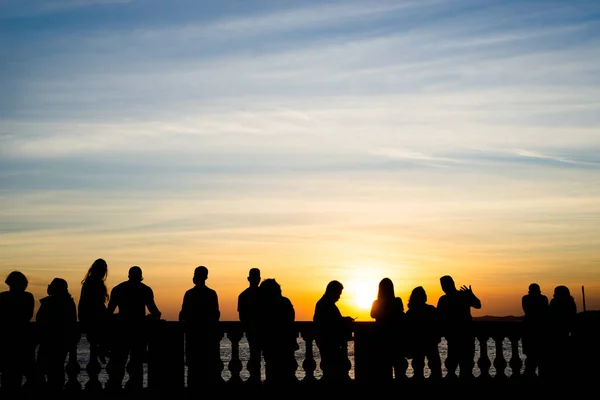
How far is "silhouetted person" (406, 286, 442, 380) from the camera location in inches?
507

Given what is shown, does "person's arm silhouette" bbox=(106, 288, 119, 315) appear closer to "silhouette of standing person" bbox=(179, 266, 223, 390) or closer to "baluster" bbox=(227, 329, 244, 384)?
"silhouette of standing person" bbox=(179, 266, 223, 390)

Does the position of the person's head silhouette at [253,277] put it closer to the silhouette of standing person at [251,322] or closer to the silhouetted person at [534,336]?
the silhouette of standing person at [251,322]

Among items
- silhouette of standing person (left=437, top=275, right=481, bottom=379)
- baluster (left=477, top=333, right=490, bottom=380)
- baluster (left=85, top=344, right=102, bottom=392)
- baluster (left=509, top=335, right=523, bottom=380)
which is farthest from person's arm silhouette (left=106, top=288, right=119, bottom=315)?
baluster (left=509, top=335, right=523, bottom=380)

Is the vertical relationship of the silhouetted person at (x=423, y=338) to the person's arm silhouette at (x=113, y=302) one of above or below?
below

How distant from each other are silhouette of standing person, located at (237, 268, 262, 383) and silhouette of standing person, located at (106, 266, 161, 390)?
138 centimetres

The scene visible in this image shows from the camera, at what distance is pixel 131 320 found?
40.0 ft

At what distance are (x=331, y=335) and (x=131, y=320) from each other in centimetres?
324

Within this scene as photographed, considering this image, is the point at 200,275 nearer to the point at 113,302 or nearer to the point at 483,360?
the point at 113,302

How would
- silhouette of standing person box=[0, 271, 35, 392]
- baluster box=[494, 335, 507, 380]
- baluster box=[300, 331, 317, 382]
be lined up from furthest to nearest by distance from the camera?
baluster box=[494, 335, 507, 380]
baluster box=[300, 331, 317, 382]
silhouette of standing person box=[0, 271, 35, 392]

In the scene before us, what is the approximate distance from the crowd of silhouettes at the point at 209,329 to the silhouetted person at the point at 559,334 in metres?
1.61

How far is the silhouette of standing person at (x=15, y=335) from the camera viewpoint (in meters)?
11.6

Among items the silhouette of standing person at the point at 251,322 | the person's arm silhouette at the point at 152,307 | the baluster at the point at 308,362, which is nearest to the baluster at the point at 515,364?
the baluster at the point at 308,362

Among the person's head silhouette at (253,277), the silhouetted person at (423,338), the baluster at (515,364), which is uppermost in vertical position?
the person's head silhouette at (253,277)

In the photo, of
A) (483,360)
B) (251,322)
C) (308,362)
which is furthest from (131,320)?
(483,360)
